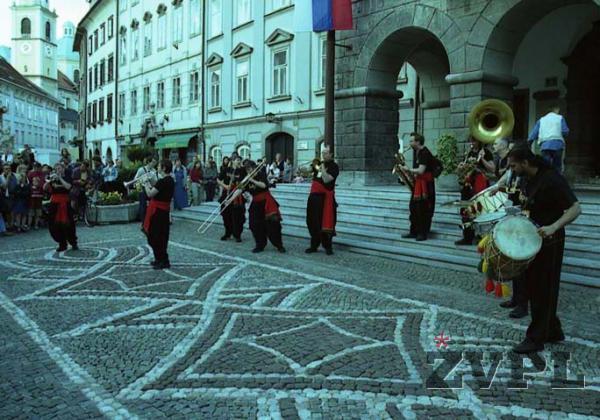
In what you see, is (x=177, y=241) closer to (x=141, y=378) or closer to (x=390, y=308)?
(x=390, y=308)

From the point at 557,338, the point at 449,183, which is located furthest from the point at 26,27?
the point at 557,338

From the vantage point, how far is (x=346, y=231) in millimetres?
11828

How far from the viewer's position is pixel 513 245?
5.11 m

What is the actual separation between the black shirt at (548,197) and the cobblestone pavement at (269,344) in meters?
1.17

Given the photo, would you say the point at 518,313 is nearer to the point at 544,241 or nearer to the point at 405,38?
the point at 544,241

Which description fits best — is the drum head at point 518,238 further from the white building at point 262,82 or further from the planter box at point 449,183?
the white building at point 262,82

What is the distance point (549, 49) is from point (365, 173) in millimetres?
5806

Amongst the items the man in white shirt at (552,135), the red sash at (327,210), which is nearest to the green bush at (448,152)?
the man in white shirt at (552,135)

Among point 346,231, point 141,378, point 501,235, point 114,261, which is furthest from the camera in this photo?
point 346,231

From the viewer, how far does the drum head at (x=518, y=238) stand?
5.01 meters

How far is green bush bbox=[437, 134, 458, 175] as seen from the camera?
12.4 m

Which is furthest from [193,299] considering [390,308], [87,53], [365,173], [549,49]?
[87,53]

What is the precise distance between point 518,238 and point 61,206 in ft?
27.2

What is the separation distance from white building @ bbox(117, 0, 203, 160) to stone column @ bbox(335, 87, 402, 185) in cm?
1353
